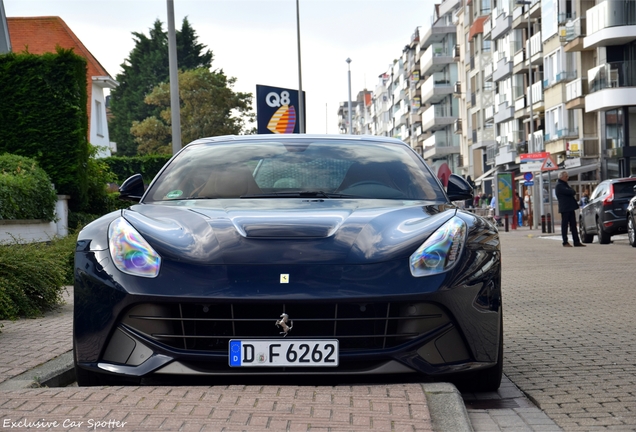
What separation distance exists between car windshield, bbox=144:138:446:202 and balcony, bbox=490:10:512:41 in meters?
67.0

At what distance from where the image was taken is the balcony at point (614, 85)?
4988 centimetres

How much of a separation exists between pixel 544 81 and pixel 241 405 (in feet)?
198

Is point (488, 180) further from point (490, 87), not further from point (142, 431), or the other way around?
point (142, 431)

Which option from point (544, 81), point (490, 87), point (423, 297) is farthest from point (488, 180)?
point (423, 297)

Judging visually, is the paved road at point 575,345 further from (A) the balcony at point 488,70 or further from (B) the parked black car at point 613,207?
(A) the balcony at point 488,70

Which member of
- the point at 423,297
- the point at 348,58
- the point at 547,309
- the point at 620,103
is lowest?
the point at 547,309

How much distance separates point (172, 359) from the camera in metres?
4.64

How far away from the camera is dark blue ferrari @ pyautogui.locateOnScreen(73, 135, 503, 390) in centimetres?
459

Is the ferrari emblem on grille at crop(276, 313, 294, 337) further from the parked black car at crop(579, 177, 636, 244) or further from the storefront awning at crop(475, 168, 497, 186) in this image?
the storefront awning at crop(475, 168, 497, 186)

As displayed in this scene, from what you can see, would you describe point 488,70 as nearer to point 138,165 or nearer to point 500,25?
point 500,25

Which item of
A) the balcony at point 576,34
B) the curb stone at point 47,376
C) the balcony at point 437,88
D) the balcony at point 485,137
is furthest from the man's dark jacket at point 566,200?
the balcony at point 437,88

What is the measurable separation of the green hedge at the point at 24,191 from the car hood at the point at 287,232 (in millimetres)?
10821

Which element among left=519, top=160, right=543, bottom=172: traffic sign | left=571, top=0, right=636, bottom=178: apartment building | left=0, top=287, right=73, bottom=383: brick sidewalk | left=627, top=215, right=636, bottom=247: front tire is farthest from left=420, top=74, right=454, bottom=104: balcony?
left=0, top=287, right=73, bottom=383: brick sidewalk

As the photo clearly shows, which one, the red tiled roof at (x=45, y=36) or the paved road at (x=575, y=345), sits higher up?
the red tiled roof at (x=45, y=36)
